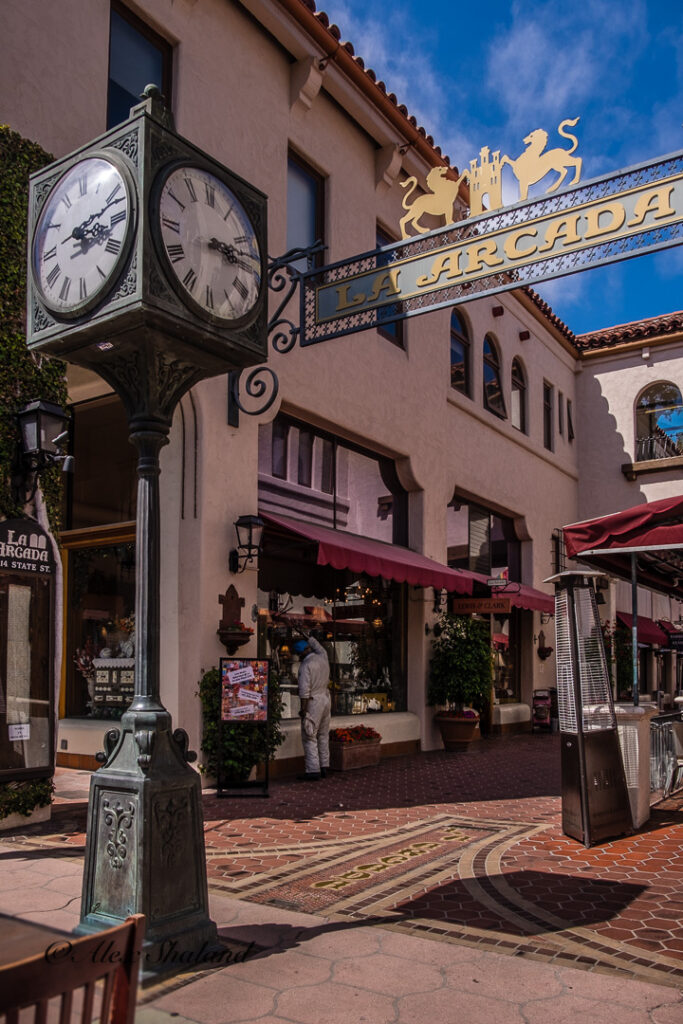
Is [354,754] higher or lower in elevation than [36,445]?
lower

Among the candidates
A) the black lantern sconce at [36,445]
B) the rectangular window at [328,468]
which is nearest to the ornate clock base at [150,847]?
the black lantern sconce at [36,445]

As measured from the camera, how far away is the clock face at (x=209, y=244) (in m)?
4.05

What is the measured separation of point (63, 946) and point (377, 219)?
529 inches

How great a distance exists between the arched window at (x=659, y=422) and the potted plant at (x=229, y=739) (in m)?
15.7

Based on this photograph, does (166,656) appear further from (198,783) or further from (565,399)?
(565,399)

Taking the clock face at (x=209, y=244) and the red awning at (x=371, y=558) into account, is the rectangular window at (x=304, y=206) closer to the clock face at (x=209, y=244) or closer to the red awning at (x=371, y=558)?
the red awning at (x=371, y=558)

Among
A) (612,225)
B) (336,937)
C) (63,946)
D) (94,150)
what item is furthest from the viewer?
(612,225)

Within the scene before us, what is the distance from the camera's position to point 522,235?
6527mm

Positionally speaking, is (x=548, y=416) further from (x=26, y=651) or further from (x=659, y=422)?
(x=26, y=651)

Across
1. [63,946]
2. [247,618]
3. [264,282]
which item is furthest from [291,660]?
[63,946]

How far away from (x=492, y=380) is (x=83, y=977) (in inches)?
684

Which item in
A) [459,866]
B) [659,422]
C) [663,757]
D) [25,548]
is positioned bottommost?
[459,866]

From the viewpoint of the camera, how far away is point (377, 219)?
45.6 ft

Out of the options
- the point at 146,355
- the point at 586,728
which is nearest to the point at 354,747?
the point at 586,728
